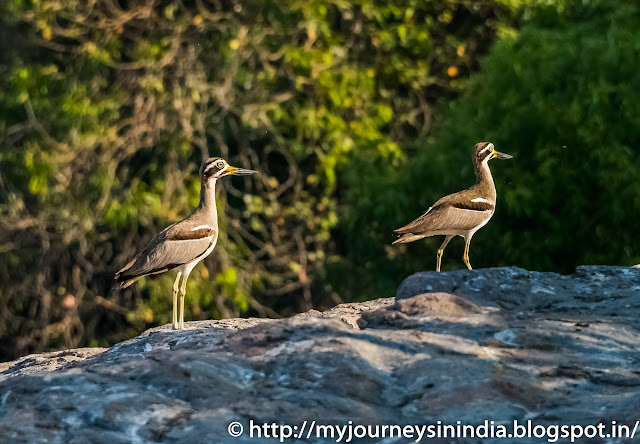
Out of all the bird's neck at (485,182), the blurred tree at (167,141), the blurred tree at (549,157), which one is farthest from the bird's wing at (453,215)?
the blurred tree at (167,141)

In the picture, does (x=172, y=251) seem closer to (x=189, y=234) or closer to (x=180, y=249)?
(x=180, y=249)

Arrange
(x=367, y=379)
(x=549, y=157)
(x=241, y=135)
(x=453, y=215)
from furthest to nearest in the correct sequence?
(x=241, y=135) → (x=549, y=157) → (x=453, y=215) → (x=367, y=379)

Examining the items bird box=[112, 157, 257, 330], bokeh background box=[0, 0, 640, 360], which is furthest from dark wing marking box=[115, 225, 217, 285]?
bokeh background box=[0, 0, 640, 360]

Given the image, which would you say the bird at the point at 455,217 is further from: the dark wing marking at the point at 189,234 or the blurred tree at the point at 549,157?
the blurred tree at the point at 549,157

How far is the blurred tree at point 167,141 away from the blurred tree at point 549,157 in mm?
1055

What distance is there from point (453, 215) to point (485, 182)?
64cm

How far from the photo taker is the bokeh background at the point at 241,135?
12734mm

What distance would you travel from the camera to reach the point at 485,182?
812cm

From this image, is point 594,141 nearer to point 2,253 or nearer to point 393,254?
point 393,254

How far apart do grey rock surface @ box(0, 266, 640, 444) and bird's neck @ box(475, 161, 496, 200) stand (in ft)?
6.92

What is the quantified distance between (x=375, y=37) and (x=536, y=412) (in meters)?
11.9

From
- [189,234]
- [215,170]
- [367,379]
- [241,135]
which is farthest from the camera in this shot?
[241,135]

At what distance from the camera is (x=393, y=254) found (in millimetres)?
13258

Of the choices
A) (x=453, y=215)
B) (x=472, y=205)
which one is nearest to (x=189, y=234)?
(x=453, y=215)
